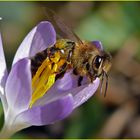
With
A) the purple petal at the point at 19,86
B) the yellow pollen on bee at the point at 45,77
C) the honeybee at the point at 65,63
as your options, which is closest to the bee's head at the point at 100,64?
the honeybee at the point at 65,63

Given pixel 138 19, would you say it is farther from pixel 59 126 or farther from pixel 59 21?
pixel 59 21

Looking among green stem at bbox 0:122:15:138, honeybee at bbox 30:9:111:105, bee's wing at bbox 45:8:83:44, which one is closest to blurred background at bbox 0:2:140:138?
bee's wing at bbox 45:8:83:44

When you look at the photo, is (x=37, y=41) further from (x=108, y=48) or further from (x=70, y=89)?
(x=108, y=48)

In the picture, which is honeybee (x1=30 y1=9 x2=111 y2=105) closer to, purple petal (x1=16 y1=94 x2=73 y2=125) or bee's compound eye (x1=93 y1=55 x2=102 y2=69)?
bee's compound eye (x1=93 y1=55 x2=102 y2=69)

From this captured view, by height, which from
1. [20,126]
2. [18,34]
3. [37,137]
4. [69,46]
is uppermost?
[69,46]

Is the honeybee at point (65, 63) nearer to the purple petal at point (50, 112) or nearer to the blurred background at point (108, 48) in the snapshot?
the purple petal at point (50, 112)

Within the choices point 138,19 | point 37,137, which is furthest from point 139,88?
point 37,137
